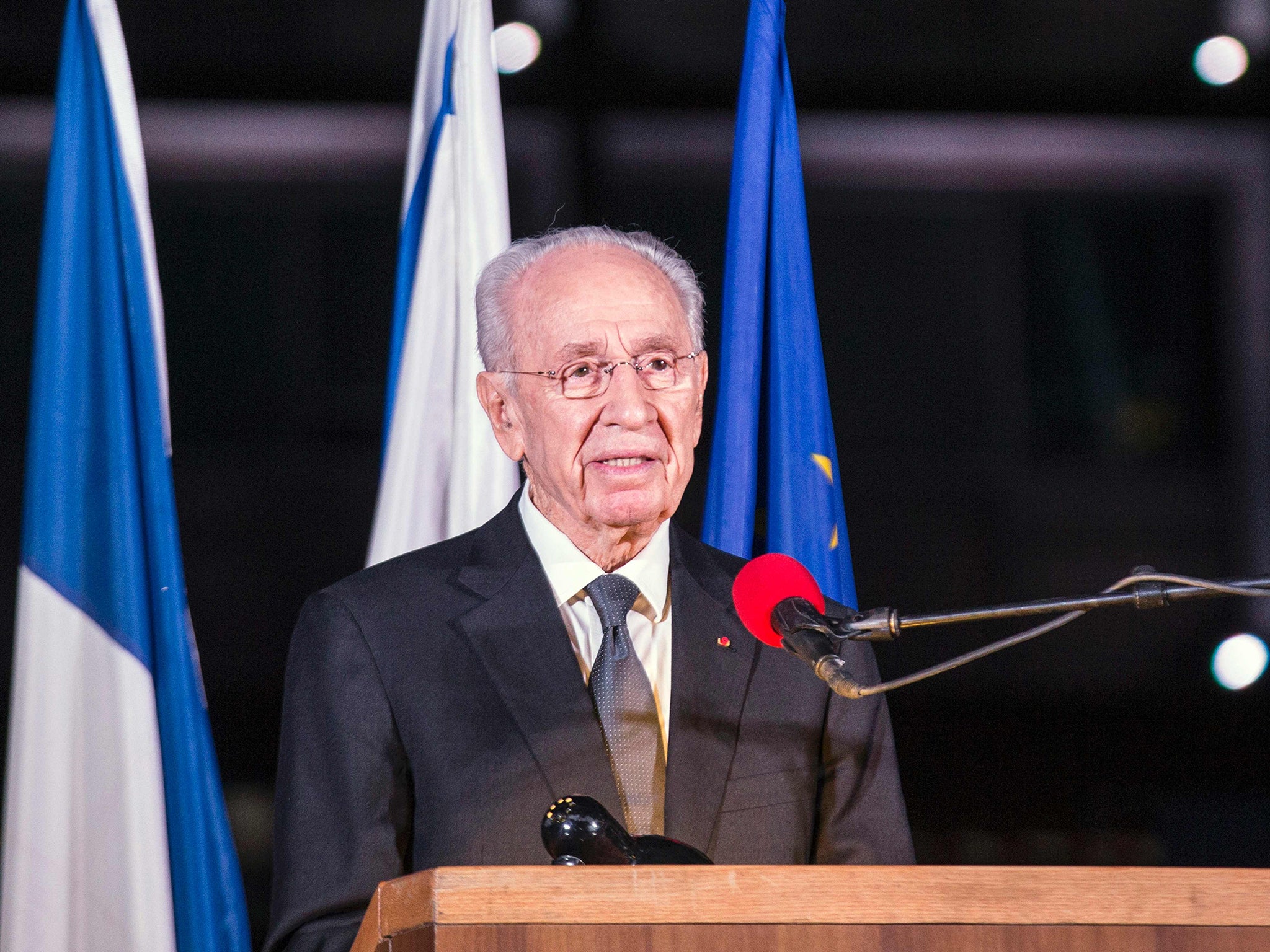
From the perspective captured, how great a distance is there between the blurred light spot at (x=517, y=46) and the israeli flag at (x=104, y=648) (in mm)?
1787

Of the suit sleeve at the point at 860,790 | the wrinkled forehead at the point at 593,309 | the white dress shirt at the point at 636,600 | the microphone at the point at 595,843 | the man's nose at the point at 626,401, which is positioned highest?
the wrinkled forehead at the point at 593,309

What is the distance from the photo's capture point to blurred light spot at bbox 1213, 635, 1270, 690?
4.30m

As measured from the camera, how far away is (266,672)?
4.14 metres

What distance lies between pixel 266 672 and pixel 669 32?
7.33 ft

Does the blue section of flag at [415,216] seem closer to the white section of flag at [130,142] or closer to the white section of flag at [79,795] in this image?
the white section of flag at [130,142]

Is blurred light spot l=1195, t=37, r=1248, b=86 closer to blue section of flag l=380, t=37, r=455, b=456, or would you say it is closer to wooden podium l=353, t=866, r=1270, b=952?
blue section of flag l=380, t=37, r=455, b=456

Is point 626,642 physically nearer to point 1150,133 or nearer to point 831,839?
point 831,839

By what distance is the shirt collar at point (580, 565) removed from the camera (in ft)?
6.20

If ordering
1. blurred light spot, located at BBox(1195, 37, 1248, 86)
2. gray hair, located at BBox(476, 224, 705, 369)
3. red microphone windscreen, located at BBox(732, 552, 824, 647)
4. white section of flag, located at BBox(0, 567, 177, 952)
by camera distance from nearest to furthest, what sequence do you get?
red microphone windscreen, located at BBox(732, 552, 824, 647), gray hair, located at BBox(476, 224, 705, 369), white section of flag, located at BBox(0, 567, 177, 952), blurred light spot, located at BBox(1195, 37, 1248, 86)

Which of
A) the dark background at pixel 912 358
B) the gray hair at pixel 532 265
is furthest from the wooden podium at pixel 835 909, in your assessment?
the dark background at pixel 912 358

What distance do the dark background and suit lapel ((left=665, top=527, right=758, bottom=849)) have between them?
2.32m

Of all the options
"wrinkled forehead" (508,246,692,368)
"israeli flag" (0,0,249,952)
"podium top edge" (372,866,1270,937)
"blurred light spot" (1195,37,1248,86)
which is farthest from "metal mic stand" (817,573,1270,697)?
"blurred light spot" (1195,37,1248,86)

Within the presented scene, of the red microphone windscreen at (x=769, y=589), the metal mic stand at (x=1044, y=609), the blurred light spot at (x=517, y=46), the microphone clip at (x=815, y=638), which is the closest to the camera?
the metal mic stand at (x=1044, y=609)

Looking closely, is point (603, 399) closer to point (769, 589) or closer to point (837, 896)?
point (769, 589)
